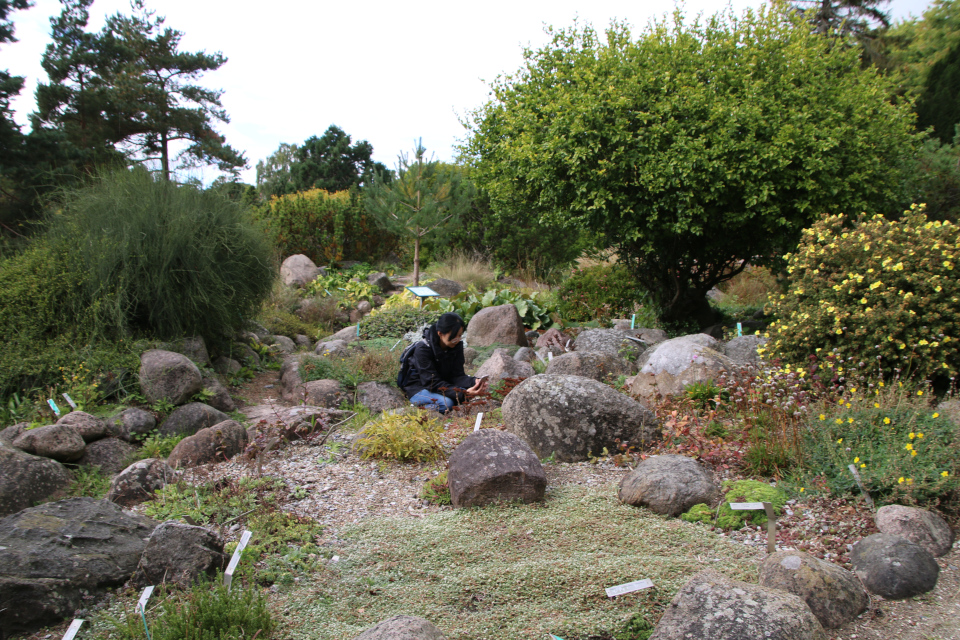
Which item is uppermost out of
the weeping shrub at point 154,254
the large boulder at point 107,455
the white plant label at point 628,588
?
the weeping shrub at point 154,254

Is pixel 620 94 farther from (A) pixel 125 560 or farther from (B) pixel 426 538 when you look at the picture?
(A) pixel 125 560

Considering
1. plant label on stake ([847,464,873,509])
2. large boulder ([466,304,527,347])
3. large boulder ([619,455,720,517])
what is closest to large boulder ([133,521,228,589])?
large boulder ([619,455,720,517])

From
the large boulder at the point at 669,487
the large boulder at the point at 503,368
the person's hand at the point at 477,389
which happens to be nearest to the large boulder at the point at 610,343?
the large boulder at the point at 503,368

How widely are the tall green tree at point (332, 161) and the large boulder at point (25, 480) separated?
3038 centimetres

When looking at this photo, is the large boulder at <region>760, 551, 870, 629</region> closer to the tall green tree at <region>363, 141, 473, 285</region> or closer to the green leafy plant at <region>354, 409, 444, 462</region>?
the green leafy plant at <region>354, 409, 444, 462</region>

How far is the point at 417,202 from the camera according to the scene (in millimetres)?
14500

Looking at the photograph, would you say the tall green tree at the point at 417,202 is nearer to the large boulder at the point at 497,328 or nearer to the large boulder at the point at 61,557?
the large boulder at the point at 497,328

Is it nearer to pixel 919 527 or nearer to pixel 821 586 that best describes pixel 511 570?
pixel 821 586

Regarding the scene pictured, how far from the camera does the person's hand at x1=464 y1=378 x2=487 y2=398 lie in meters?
5.64

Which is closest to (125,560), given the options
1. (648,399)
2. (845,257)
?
(648,399)

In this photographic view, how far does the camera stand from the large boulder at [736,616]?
6.93ft

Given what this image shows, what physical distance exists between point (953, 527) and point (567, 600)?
226cm

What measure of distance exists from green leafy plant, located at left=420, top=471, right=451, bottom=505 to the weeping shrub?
4134mm

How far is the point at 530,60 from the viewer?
1061 centimetres
